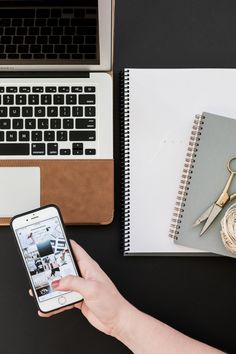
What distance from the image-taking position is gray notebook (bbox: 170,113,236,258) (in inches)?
34.4

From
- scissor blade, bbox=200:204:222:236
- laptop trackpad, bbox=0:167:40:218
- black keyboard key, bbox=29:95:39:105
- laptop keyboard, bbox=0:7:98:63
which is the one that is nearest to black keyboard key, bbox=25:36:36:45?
laptop keyboard, bbox=0:7:98:63

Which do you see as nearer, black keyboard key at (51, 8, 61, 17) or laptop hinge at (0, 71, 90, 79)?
black keyboard key at (51, 8, 61, 17)

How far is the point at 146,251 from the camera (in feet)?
2.88

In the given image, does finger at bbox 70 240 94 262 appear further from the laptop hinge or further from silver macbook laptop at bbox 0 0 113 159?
the laptop hinge

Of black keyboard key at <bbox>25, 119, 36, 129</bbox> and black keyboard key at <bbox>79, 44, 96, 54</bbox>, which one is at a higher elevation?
black keyboard key at <bbox>79, 44, 96, 54</bbox>

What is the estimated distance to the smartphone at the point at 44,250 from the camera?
826mm

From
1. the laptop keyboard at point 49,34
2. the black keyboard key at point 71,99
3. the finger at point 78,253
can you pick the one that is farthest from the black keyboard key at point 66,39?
the finger at point 78,253

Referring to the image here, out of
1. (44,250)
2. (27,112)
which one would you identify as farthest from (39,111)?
(44,250)

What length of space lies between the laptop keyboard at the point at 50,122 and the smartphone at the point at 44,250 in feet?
0.39

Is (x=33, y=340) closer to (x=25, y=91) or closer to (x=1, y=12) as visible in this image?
(x=25, y=91)

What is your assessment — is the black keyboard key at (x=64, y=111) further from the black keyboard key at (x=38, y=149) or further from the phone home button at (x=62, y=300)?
the phone home button at (x=62, y=300)

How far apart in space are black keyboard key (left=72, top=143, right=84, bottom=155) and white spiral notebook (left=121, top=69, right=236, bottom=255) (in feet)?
0.25

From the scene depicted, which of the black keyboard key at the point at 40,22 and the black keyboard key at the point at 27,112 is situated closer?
the black keyboard key at the point at 40,22

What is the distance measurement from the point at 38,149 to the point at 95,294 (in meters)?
0.28
